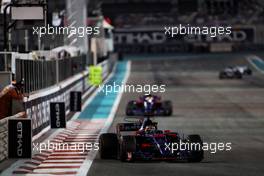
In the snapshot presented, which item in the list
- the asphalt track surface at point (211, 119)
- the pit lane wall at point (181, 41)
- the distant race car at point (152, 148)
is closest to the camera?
the asphalt track surface at point (211, 119)

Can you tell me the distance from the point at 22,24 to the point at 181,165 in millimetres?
12070

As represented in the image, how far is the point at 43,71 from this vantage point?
1062 inches

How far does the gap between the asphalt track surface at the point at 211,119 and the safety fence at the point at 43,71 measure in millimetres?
2591

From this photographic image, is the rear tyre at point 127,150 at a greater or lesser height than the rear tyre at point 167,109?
greater

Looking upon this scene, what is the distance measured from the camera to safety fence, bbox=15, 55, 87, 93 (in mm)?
22284

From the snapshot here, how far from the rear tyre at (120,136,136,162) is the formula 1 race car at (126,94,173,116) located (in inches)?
505

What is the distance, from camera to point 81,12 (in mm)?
49281

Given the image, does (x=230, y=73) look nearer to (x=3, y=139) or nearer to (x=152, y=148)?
(x=3, y=139)

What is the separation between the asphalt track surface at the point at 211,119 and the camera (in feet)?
50.4

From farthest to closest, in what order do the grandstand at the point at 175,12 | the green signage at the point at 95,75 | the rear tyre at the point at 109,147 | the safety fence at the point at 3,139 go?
the grandstand at the point at 175,12 → the green signage at the point at 95,75 → the safety fence at the point at 3,139 → the rear tyre at the point at 109,147

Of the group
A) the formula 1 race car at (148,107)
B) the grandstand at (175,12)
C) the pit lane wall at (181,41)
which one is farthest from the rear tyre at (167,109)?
the pit lane wall at (181,41)

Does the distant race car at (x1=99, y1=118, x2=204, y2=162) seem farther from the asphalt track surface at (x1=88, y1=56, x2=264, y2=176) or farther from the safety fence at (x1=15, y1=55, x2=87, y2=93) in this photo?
the safety fence at (x1=15, y1=55, x2=87, y2=93)

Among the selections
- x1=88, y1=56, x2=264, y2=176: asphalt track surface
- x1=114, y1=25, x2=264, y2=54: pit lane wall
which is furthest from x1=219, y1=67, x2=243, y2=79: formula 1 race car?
x1=114, y1=25, x2=264, y2=54: pit lane wall

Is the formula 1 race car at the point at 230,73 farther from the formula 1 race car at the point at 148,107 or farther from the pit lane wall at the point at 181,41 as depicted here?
the pit lane wall at the point at 181,41
